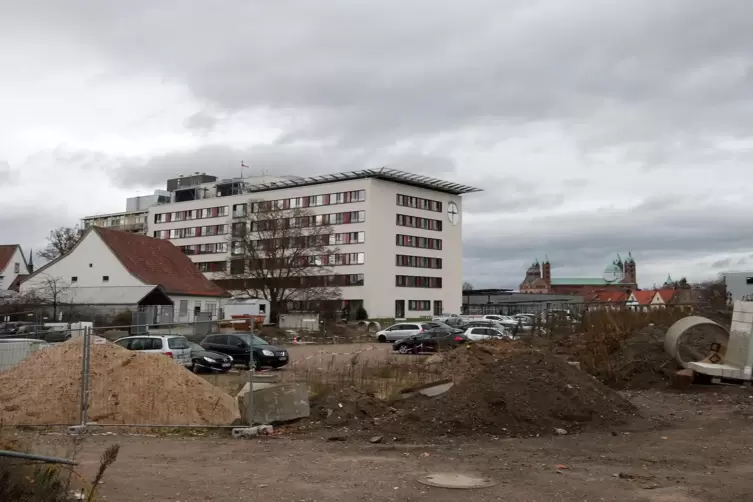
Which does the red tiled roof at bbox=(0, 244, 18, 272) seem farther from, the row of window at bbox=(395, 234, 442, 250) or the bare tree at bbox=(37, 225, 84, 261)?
the row of window at bbox=(395, 234, 442, 250)

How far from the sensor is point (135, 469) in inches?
375

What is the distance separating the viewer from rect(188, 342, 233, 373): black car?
83.0ft

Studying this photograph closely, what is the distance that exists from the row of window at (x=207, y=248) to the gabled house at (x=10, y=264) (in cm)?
2302

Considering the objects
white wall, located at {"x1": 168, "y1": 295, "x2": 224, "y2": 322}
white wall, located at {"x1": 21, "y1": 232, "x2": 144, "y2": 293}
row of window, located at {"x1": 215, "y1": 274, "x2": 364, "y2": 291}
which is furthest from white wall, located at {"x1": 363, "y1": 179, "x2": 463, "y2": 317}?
white wall, located at {"x1": 21, "y1": 232, "x2": 144, "y2": 293}

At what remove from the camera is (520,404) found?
13.0 metres

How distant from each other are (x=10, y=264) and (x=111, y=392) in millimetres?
94690

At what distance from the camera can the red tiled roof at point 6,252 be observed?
95.3 m

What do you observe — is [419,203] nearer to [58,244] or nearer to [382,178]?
[382,178]

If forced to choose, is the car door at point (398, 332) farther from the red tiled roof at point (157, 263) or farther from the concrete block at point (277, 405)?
the concrete block at point (277, 405)

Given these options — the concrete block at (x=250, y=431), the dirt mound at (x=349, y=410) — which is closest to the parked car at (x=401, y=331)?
the dirt mound at (x=349, y=410)

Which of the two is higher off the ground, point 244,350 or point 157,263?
point 157,263

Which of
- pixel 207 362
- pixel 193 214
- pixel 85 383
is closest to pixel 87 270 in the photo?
pixel 207 362

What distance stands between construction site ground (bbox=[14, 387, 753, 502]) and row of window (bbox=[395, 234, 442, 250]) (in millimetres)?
74759

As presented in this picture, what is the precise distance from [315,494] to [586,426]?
6744 mm
